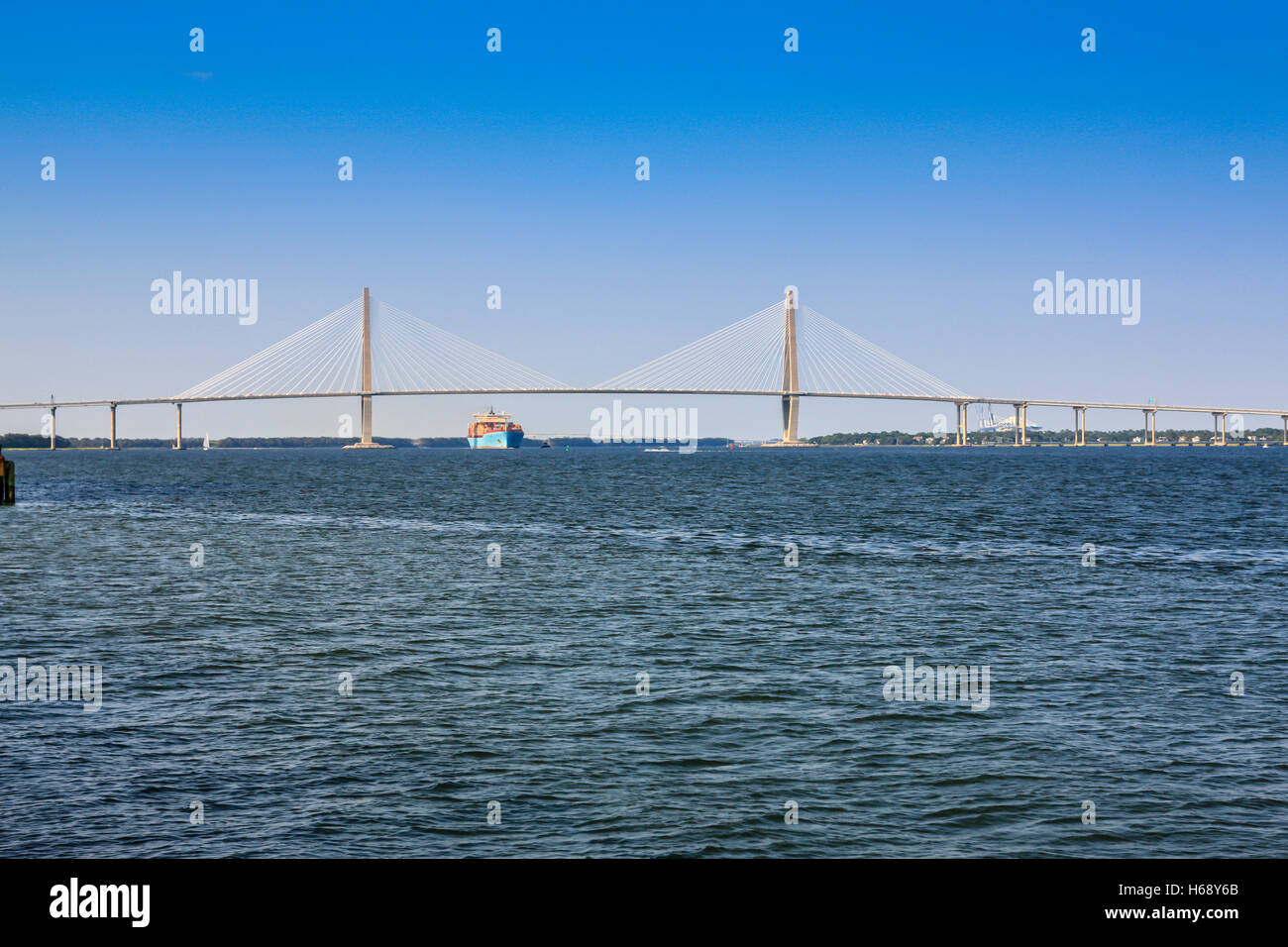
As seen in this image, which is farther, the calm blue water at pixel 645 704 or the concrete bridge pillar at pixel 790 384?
the concrete bridge pillar at pixel 790 384

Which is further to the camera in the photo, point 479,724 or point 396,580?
point 396,580

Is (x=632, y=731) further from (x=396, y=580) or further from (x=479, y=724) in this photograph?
(x=396, y=580)

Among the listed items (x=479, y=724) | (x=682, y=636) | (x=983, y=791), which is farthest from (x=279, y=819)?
(x=682, y=636)

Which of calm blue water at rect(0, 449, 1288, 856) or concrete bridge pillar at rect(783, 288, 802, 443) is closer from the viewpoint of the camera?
calm blue water at rect(0, 449, 1288, 856)

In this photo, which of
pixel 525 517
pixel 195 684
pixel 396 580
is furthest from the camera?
pixel 525 517

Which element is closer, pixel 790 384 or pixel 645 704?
pixel 645 704

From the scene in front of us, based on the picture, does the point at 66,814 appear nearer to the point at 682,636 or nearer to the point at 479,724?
the point at 479,724
